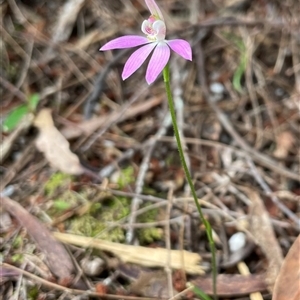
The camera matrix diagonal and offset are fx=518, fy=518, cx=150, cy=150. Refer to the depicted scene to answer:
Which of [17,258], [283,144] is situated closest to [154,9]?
[17,258]

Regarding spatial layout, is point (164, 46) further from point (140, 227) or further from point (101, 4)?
point (101, 4)

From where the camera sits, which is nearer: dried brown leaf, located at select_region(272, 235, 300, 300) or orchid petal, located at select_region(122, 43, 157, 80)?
orchid petal, located at select_region(122, 43, 157, 80)

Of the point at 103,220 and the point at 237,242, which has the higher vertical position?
the point at 103,220

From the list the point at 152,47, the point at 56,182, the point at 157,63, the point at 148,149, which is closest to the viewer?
the point at 157,63

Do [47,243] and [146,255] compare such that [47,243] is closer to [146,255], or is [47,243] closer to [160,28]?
[146,255]

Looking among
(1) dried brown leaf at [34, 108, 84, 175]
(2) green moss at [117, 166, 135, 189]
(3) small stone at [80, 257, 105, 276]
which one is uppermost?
(1) dried brown leaf at [34, 108, 84, 175]

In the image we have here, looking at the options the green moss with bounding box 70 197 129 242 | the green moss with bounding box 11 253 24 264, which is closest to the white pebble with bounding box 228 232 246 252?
the green moss with bounding box 70 197 129 242

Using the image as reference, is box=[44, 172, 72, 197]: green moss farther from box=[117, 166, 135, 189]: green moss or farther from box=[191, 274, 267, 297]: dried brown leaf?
box=[191, 274, 267, 297]: dried brown leaf
